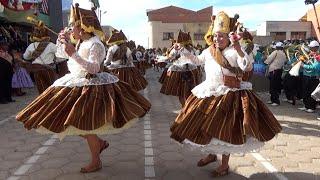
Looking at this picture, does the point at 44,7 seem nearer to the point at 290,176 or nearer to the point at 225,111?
the point at 225,111

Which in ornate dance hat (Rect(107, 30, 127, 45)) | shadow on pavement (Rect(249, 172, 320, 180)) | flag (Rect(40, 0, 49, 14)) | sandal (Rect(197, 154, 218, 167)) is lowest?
shadow on pavement (Rect(249, 172, 320, 180))

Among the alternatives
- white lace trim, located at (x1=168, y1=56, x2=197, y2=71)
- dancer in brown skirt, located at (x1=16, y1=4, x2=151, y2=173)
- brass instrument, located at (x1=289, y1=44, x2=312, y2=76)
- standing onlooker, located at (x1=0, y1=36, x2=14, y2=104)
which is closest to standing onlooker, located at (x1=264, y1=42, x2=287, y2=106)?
brass instrument, located at (x1=289, y1=44, x2=312, y2=76)

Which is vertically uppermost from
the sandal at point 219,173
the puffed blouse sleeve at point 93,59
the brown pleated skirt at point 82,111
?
the puffed blouse sleeve at point 93,59

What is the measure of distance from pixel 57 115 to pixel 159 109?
241 inches

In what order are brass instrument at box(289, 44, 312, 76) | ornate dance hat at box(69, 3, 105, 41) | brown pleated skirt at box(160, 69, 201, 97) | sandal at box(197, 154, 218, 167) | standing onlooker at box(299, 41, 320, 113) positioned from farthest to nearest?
brass instrument at box(289, 44, 312, 76), standing onlooker at box(299, 41, 320, 113), brown pleated skirt at box(160, 69, 201, 97), sandal at box(197, 154, 218, 167), ornate dance hat at box(69, 3, 105, 41)

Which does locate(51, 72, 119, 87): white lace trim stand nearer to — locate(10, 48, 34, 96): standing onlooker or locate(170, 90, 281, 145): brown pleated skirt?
locate(170, 90, 281, 145): brown pleated skirt

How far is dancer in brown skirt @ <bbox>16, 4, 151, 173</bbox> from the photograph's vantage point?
191 inches

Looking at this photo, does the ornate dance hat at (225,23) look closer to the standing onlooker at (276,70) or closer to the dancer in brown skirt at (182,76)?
the dancer in brown skirt at (182,76)

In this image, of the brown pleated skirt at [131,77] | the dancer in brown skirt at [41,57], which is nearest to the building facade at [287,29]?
the brown pleated skirt at [131,77]

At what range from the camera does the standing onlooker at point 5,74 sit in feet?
39.4

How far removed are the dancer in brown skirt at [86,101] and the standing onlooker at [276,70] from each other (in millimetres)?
7232

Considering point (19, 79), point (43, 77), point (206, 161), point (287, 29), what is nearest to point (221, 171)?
point (206, 161)

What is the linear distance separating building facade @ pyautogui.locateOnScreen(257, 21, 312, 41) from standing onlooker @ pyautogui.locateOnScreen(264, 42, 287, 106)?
49165 mm

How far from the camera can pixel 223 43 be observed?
17.2ft
